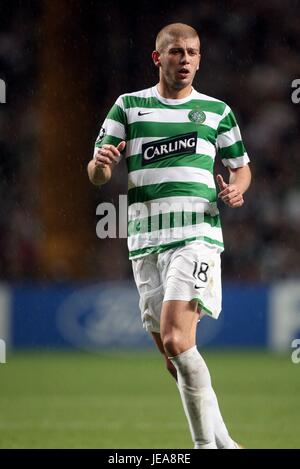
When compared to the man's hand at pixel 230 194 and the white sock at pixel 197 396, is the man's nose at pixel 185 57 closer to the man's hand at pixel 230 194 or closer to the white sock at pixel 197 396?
the man's hand at pixel 230 194

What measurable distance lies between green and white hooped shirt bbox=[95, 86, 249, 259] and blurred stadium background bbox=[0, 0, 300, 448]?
4.03m

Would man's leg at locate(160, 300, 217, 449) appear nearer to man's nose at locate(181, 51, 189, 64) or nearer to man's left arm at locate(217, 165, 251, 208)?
man's left arm at locate(217, 165, 251, 208)

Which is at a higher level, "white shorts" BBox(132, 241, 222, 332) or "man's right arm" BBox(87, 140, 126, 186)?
"man's right arm" BBox(87, 140, 126, 186)

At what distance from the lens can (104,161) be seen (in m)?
5.53

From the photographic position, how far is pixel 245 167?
5.98m

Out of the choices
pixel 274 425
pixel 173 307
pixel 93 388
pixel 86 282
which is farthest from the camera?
pixel 86 282

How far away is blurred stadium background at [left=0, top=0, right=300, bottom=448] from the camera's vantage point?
1213 centimetres

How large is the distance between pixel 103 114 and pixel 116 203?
172cm

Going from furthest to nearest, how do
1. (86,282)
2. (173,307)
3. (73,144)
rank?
(73,144) < (86,282) < (173,307)

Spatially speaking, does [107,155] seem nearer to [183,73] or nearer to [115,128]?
[115,128]

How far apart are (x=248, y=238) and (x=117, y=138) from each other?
10082 mm

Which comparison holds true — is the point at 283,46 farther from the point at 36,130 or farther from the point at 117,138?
the point at 117,138

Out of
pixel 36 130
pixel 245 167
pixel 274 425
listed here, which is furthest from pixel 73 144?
pixel 245 167

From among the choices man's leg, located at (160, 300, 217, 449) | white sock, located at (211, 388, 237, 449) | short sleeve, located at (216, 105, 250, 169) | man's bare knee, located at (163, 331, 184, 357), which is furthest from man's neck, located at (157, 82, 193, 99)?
white sock, located at (211, 388, 237, 449)
